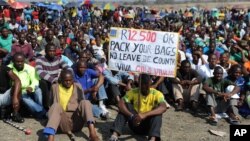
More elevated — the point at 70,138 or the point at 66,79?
the point at 66,79

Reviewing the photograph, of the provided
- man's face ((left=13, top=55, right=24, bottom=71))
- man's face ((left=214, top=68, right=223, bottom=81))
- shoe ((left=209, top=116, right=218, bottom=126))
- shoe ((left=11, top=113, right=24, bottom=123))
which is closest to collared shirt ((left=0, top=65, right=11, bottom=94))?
man's face ((left=13, top=55, right=24, bottom=71))

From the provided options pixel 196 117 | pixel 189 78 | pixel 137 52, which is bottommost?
pixel 196 117

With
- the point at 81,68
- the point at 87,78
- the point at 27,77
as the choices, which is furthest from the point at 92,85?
the point at 27,77

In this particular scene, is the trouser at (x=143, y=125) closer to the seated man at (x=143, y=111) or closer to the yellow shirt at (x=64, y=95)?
the seated man at (x=143, y=111)

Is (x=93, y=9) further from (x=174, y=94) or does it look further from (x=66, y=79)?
(x=66, y=79)

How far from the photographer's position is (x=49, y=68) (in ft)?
28.1

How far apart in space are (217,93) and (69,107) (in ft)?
10.2

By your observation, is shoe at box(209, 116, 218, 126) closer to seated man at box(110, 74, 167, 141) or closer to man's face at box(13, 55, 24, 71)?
seated man at box(110, 74, 167, 141)

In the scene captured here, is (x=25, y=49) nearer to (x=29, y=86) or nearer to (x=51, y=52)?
(x=51, y=52)

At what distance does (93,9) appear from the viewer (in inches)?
1230

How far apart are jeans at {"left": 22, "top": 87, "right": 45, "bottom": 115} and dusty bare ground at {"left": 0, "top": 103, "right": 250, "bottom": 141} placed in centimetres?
22

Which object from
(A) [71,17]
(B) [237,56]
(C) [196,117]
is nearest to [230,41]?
(B) [237,56]

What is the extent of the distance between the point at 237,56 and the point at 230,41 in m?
2.07

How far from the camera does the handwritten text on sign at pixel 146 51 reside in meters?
7.43
